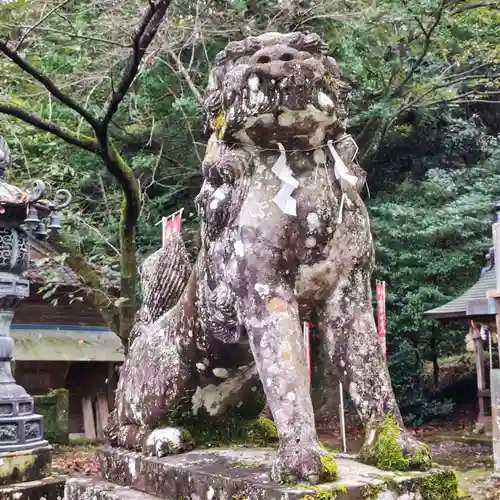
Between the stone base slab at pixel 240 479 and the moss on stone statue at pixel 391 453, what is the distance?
4 cm

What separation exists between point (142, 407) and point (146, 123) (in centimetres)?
774

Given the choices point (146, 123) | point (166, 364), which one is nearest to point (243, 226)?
point (166, 364)

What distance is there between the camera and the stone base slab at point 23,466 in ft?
14.9

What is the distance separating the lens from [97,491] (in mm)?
2256

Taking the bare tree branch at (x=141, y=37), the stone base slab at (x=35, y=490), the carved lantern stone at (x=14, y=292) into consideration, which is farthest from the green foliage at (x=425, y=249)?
the stone base slab at (x=35, y=490)

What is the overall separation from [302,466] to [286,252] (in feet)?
2.02

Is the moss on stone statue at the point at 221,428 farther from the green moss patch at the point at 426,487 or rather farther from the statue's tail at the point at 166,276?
the green moss patch at the point at 426,487

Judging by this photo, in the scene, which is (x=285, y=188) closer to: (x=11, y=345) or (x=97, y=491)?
(x=97, y=491)

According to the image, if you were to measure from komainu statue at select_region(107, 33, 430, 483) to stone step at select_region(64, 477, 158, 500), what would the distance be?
16 cm

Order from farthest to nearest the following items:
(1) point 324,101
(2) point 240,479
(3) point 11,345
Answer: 1. (3) point 11,345
2. (1) point 324,101
3. (2) point 240,479

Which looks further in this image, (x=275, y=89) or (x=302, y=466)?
(x=275, y=89)

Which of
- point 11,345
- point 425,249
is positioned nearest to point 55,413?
point 11,345

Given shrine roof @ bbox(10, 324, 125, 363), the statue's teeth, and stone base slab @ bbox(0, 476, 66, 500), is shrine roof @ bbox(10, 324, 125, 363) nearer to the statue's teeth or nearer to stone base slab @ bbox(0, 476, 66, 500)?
stone base slab @ bbox(0, 476, 66, 500)

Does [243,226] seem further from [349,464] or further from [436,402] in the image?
[436,402]
